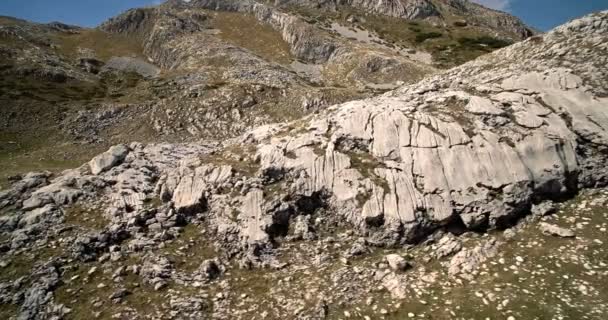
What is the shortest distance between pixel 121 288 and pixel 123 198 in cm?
639

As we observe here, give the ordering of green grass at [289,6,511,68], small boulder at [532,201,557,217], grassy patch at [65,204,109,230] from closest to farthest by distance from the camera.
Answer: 1. small boulder at [532,201,557,217]
2. grassy patch at [65,204,109,230]
3. green grass at [289,6,511,68]

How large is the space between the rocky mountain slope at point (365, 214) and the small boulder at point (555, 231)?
0.11 m

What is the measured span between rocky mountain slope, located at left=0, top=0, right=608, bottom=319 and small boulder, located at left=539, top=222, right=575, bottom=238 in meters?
0.11

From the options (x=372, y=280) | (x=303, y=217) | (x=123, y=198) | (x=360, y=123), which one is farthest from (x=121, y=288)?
(x=360, y=123)

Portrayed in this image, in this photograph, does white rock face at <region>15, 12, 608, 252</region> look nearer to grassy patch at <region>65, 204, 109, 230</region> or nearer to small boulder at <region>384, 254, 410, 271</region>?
grassy patch at <region>65, 204, 109, 230</region>

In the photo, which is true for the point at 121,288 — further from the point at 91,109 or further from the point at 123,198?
the point at 91,109

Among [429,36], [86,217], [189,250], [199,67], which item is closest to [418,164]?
[189,250]

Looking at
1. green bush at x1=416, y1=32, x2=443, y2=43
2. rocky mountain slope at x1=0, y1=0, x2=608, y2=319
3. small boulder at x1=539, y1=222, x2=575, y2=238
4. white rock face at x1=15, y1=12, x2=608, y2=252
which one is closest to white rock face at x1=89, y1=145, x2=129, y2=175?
rocky mountain slope at x1=0, y1=0, x2=608, y2=319

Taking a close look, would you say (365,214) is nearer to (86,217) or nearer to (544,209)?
(544,209)

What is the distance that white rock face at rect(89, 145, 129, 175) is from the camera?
23891mm

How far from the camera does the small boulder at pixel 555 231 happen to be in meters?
15.2

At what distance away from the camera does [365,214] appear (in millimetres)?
17250

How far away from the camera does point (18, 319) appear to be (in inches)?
570

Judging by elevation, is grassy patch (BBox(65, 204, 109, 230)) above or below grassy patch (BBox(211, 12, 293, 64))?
below
